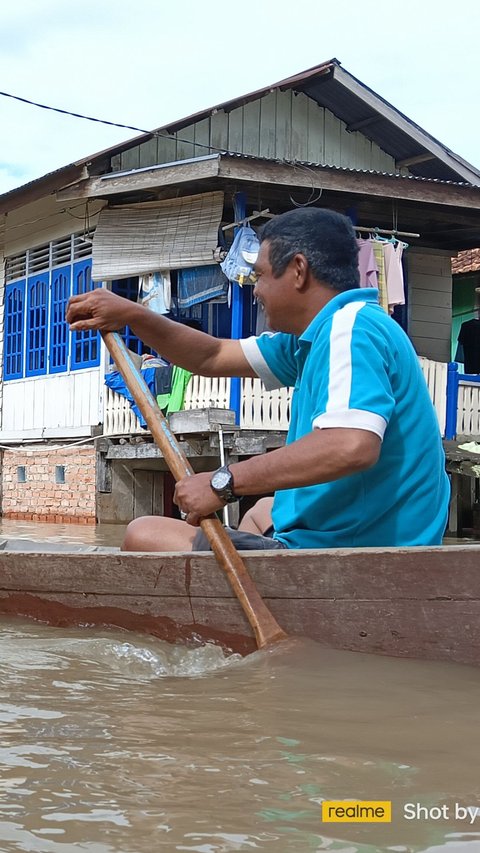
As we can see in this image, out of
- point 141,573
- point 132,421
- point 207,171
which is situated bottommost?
point 141,573

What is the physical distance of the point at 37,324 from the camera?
39.3 ft

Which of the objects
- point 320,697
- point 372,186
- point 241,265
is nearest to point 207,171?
point 241,265

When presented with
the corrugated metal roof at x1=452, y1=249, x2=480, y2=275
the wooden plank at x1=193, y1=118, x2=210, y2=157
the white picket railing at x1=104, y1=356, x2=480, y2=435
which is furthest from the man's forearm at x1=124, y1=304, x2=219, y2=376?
the corrugated metal roof at x1=452, y1=249, x2=480, y2=275

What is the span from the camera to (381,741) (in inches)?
72.4

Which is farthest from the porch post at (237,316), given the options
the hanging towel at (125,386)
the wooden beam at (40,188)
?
the wooden beam at (40,188)

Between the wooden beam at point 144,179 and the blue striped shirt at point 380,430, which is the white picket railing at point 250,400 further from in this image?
the blue striped shirt at point 380,430

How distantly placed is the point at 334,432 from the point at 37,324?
10086 mm

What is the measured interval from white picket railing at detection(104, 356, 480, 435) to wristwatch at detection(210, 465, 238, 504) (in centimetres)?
606

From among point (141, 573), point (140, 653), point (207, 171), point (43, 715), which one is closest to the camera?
point (43, 715)

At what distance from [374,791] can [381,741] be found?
0.29 m

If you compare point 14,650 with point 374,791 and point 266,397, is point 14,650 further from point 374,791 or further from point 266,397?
point 266,397

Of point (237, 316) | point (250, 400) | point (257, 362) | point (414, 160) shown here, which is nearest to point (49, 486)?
point (250, 400)

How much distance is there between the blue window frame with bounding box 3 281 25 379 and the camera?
1226 cm

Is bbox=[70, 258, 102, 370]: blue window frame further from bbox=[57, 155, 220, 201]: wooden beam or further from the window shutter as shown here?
bbox=[57, 155, 220, 201]: wooden beam
